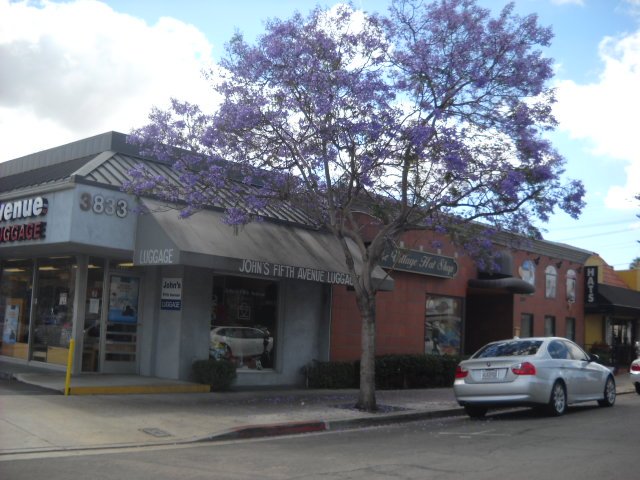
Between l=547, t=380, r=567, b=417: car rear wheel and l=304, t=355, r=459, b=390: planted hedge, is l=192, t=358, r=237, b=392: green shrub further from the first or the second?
l=547, t=380, r=567, b=417: car rear wheel

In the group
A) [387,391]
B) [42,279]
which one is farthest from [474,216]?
[42,279]

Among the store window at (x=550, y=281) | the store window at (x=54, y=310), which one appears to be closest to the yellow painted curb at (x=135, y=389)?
the store window at (x=54, y=310)

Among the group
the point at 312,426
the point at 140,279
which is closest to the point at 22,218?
the point at 140,279

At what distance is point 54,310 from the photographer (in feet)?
53.9

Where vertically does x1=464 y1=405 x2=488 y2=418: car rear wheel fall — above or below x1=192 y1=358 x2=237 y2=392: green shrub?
below

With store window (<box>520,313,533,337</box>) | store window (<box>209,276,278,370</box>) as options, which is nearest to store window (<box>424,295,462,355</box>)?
store window (<box>520,313,533,337</box>)

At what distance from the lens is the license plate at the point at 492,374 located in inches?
492

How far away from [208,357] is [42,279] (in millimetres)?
4753

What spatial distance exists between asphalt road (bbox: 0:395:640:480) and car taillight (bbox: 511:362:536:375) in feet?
2.95

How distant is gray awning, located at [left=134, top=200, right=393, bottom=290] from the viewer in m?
13.8

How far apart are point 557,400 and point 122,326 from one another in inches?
377

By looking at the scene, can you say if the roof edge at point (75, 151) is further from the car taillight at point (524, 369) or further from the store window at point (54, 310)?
the car taillight at point (524, 369)

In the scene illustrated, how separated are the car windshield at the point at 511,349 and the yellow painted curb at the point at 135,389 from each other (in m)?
5.94

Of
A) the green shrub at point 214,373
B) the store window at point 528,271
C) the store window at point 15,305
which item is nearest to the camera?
the green shrub at point 214,373
